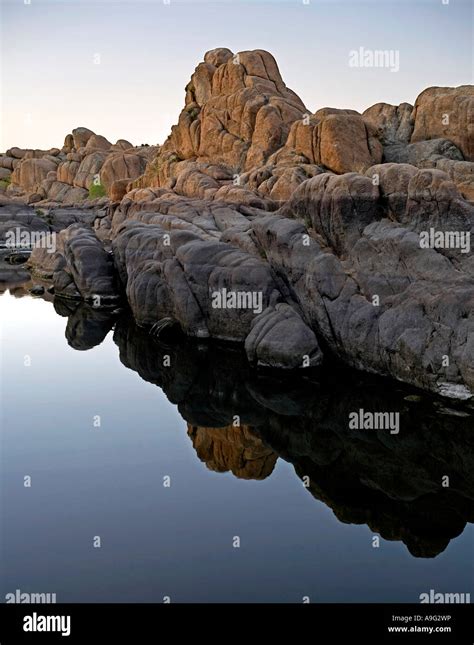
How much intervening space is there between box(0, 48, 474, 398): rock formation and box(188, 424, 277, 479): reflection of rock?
Result: 4.51m

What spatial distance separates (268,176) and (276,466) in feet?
99.0

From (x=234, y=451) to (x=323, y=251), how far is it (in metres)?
9.31

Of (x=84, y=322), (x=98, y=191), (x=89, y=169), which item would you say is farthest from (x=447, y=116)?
(x=89, y=169)

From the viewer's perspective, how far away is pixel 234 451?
15.2m

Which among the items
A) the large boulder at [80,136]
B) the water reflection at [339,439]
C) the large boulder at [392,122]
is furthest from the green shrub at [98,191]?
the water reflection at [339,439]

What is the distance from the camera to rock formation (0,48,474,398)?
721 inches

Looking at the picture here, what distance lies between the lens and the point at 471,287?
17406mm

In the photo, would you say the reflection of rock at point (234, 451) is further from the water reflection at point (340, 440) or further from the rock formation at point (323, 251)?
the rock formation at point (323, 251)

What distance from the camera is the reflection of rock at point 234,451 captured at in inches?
567

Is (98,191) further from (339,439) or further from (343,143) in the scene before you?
(339,439)

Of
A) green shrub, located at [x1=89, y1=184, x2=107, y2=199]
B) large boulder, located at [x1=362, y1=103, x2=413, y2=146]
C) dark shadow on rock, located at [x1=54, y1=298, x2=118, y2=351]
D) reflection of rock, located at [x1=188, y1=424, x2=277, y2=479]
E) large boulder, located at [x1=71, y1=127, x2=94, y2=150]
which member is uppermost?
large boulder, located at [x1=71, y1=127, x2=94, y2=150]

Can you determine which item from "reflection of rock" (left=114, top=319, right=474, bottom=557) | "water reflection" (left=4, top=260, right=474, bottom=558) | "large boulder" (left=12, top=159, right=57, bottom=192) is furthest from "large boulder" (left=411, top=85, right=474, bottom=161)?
"large boulder" (left=12, top=159, right=57, bottom=192)

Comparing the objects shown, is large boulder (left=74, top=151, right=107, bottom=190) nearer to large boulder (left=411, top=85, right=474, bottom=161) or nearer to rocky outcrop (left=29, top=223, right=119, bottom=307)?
rocky outcrop (left=29, top=223, right=119, bottom=307)
